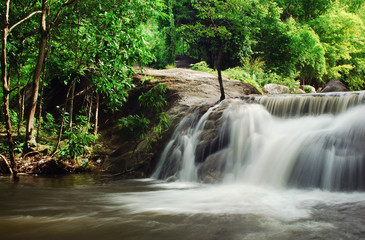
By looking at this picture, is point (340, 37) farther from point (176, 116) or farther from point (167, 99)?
point (176, 116)

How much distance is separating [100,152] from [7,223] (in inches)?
239

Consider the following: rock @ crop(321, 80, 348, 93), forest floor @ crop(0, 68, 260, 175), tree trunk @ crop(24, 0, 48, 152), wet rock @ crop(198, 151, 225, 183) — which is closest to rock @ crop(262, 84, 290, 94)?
forest floor @ crop(0, 68, 260, 175)

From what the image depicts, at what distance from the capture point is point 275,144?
5.47 metres

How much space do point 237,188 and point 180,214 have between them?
186cm

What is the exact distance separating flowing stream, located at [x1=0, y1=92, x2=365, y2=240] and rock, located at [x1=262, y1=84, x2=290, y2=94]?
5.83m

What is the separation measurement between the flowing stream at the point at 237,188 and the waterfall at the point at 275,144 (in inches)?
0.8

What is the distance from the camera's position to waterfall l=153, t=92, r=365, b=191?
173 inches

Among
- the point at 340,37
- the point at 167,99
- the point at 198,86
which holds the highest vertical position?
the point at 340,37

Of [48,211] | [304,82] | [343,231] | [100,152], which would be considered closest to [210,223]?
[343,231]

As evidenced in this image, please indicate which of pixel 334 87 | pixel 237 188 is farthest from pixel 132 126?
Result: pixel 334 87

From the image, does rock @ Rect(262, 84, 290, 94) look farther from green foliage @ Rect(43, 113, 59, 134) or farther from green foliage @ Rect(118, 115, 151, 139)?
green foliage @ Rect(43, 113, 59, 134)

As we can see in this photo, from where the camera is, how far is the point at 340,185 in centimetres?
410

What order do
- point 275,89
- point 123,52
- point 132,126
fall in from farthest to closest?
point 275,89 → point 132,126 → point 123,52

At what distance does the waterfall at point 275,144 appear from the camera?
4.38 m
